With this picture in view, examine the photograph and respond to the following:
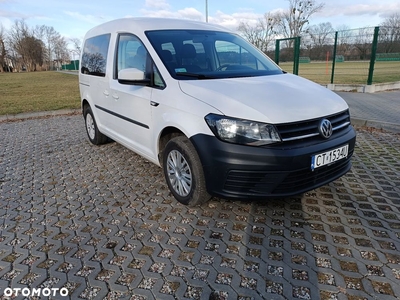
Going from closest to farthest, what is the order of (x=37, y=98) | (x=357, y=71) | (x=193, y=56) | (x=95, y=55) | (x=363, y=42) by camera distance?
1. (x=193, y=56)
2. (x=95, y=55)
3. (x=363, y=42)
4. (x=357, y=71)
5. (x=37, y=98)

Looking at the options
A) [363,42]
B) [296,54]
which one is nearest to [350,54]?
[363,42]

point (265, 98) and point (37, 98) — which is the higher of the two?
point (265, 98)

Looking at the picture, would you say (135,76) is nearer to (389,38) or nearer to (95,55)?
(95,55)

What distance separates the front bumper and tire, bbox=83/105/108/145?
313cm

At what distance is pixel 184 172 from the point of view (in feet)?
10.1

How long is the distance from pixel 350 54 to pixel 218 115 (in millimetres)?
11520

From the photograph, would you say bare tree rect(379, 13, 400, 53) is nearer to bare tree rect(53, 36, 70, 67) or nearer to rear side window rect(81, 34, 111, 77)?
rear side window rect(81, 34, 111, 77)

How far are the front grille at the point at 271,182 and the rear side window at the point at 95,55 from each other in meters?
2.80

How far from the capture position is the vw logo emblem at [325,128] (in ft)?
8.73

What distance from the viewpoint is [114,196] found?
3.52 metres

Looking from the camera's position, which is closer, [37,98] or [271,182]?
[271,182]

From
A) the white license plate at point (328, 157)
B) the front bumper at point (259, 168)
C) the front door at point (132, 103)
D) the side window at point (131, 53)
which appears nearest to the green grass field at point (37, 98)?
the front door at point (132, 103)

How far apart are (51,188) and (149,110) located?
1688 mm

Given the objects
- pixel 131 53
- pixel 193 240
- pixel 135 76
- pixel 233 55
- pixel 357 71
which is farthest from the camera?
pixel 357 71
